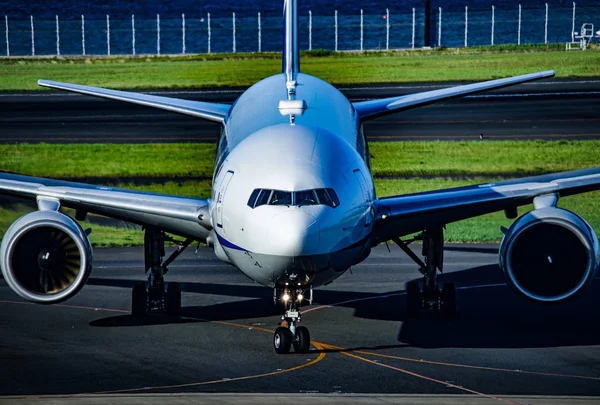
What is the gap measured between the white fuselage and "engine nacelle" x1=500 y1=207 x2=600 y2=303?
276cm

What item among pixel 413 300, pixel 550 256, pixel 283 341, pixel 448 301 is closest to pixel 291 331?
pixel 283 341

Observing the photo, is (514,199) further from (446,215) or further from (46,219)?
(46,219)

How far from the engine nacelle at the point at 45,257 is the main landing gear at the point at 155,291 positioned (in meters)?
3.35

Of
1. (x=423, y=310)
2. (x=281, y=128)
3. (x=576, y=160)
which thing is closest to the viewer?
(x=281, y=128)

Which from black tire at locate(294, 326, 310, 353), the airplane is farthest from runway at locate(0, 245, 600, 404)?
the airplane

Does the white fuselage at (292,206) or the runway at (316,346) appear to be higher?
the white fuselage at (292,206)

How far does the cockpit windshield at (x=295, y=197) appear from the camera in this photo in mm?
20969

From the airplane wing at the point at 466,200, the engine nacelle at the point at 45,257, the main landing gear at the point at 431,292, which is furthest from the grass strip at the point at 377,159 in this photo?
the engine nacelle at the point at 45,257

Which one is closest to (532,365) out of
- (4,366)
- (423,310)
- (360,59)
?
(423,310)

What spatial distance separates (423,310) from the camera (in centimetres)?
2681

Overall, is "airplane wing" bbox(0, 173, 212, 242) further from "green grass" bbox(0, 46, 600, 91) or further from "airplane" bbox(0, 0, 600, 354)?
"green grass" bbox(0, 46, 600, 91)

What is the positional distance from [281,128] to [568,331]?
23.6 feet

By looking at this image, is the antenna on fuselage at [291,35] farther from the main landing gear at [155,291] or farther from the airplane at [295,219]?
the main landing gear at [155,291]

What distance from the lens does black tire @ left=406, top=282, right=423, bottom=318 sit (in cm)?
2662
